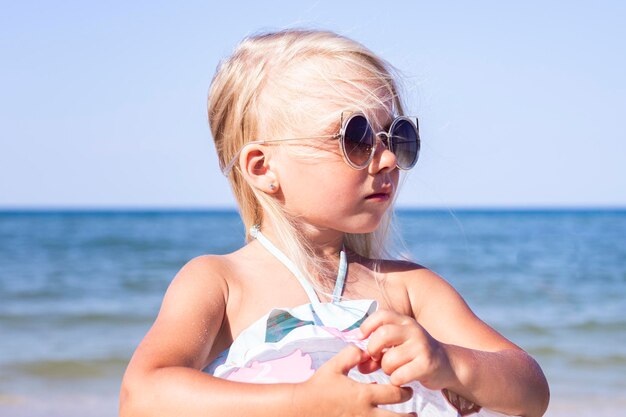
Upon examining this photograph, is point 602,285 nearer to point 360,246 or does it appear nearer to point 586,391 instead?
point 586,391

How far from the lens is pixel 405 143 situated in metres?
2.00

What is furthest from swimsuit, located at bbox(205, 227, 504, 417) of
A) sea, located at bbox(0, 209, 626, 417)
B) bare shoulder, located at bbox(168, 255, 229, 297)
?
sea, located at bbox(0, 209, 626, 417)

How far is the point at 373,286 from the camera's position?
204cm

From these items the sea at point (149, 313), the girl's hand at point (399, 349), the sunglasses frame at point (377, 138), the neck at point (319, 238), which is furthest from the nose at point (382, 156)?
the girl's hand at point (399, 349)

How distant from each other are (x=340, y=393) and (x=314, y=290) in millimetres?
484

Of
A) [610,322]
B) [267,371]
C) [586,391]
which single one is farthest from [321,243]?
[610,322]

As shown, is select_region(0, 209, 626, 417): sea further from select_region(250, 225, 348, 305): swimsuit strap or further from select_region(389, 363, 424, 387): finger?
select_region(389, 363, 424, 387): finger

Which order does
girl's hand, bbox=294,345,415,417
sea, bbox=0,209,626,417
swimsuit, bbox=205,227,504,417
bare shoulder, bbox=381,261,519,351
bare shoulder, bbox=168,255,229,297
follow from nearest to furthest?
girl's hand, bbox=294,345,415,417, swimsuit, bbox=205,227,504,417, bare shoulder, bbox=168,255,229,297, bare shoulder, bbox=381,261,519,351, sea, bbox=0,209,626,417

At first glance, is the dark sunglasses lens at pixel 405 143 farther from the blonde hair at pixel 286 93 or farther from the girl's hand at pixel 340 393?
the girl's hand at pixel 340 393

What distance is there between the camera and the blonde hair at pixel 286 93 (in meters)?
1.97

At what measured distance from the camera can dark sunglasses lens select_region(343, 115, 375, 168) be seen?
75.0 inches

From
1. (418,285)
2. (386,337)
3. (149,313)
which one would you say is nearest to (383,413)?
(386,337)

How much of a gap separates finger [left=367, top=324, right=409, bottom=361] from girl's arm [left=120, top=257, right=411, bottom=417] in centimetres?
3

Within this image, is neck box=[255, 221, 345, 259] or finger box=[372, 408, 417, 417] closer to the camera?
finger box=[372, 408, 417, 417]
